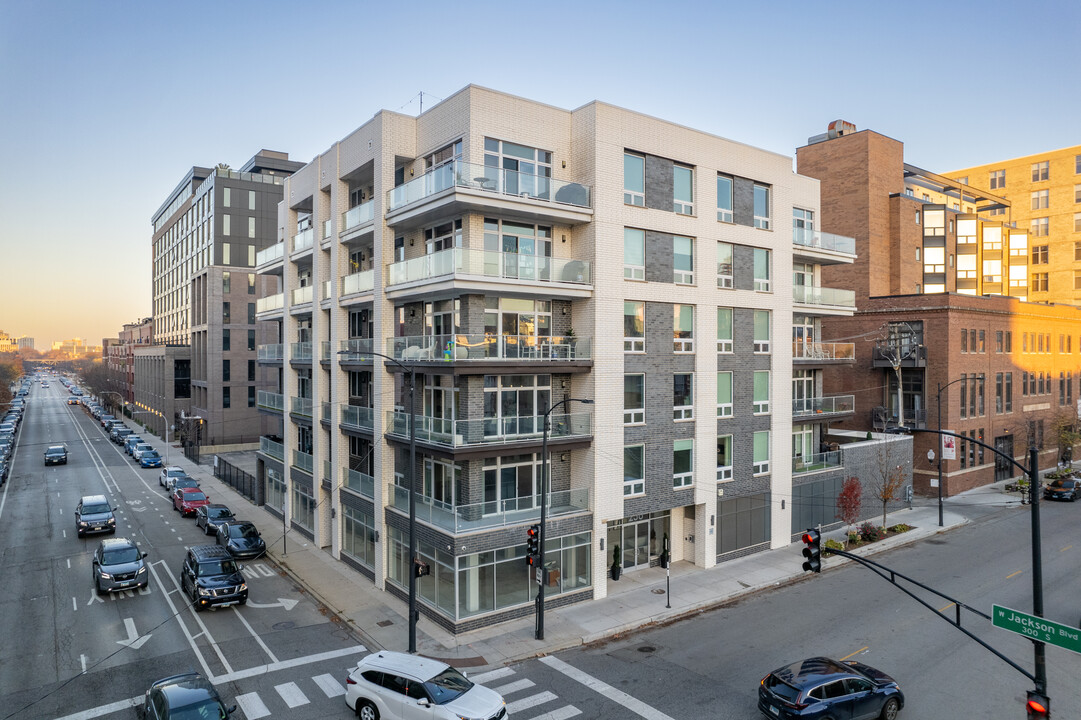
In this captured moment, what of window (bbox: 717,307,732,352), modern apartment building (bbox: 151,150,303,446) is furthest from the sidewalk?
modern apartment building (bbox: 151,150,303,446)

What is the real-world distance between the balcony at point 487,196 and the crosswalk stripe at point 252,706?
1520cm

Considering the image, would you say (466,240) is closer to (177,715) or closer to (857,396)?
(177,715)

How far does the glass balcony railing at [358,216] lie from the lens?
25469 mm

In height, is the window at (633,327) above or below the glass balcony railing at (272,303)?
below

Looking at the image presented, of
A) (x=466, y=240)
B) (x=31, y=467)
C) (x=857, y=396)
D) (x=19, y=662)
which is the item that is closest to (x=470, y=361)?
(x=466, y=240)

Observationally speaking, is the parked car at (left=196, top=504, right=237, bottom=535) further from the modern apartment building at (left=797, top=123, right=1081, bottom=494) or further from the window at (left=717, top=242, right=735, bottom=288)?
the modern apartment building at (left=797, top=123, right=1081, bottom=494)

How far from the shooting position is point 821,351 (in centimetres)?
3359

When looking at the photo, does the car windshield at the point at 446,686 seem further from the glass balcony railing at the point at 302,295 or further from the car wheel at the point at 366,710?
the glass balcony railing at the point at 302,295

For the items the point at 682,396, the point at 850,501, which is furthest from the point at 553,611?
the point at 850,501

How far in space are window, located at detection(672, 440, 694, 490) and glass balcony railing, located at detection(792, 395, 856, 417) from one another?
7773mm

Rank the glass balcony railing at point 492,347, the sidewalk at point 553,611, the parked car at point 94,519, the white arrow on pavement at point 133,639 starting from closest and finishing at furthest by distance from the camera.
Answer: the white arrow on pavement at point 133,639
the sidewalk at point 553,611
the glass balcony railing at point 492,347
the parked car at point 94,519

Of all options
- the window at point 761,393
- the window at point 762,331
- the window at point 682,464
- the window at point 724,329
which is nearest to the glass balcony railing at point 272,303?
the window at point 682,464

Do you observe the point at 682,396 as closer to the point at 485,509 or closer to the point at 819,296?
the point at 485,509

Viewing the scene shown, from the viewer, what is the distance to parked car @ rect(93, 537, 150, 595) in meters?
22.7
